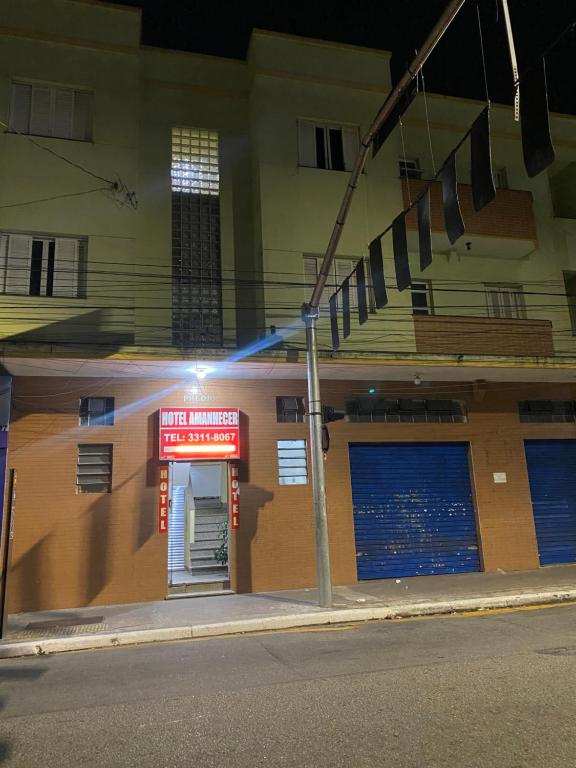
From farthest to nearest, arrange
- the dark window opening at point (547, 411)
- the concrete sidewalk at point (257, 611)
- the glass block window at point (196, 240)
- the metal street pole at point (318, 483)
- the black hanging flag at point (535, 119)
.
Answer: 1. the dark window opening at point (547, 411)
2. the glass block window at point (196, 240)
3. the metal street pole at point (318, 483)
4. the concrete sidewalk at point (257, 611)
5. the black hanging flag at point (535, 119)

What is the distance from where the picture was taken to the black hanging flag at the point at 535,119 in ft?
15.8

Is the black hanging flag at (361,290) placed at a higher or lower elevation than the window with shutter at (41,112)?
lower

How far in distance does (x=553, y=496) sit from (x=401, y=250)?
9357 mm

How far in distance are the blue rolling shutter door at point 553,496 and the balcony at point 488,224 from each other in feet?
17.2

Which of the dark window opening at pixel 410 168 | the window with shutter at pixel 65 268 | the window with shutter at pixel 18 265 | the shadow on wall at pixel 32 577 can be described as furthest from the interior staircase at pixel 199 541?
the dark window opening at pixel 410 168

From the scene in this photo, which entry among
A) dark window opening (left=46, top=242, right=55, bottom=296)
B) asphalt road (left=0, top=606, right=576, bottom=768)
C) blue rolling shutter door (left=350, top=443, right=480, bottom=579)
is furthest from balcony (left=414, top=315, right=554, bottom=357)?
dark window opening (left=46, top=242, right=55, bottom=296)

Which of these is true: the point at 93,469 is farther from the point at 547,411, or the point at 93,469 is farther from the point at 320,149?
the point at 547,411

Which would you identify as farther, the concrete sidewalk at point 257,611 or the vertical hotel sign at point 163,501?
the vertical hotel sign at point 163,501

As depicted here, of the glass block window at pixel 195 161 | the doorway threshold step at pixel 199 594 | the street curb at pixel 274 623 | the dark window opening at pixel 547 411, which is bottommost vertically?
the street curb at pixel 274 623

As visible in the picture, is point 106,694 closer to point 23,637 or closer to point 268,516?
point 23,637

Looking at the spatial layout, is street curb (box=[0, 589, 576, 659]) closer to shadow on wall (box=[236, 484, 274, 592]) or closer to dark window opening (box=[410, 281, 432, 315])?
shadow on wall (box=[236, 484, 274, 592])

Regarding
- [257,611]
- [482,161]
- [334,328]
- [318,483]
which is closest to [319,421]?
[318,483]

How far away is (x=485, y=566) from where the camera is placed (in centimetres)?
1289

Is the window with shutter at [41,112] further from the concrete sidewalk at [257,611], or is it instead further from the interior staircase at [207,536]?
the concrete sidewalk at [257,611]
